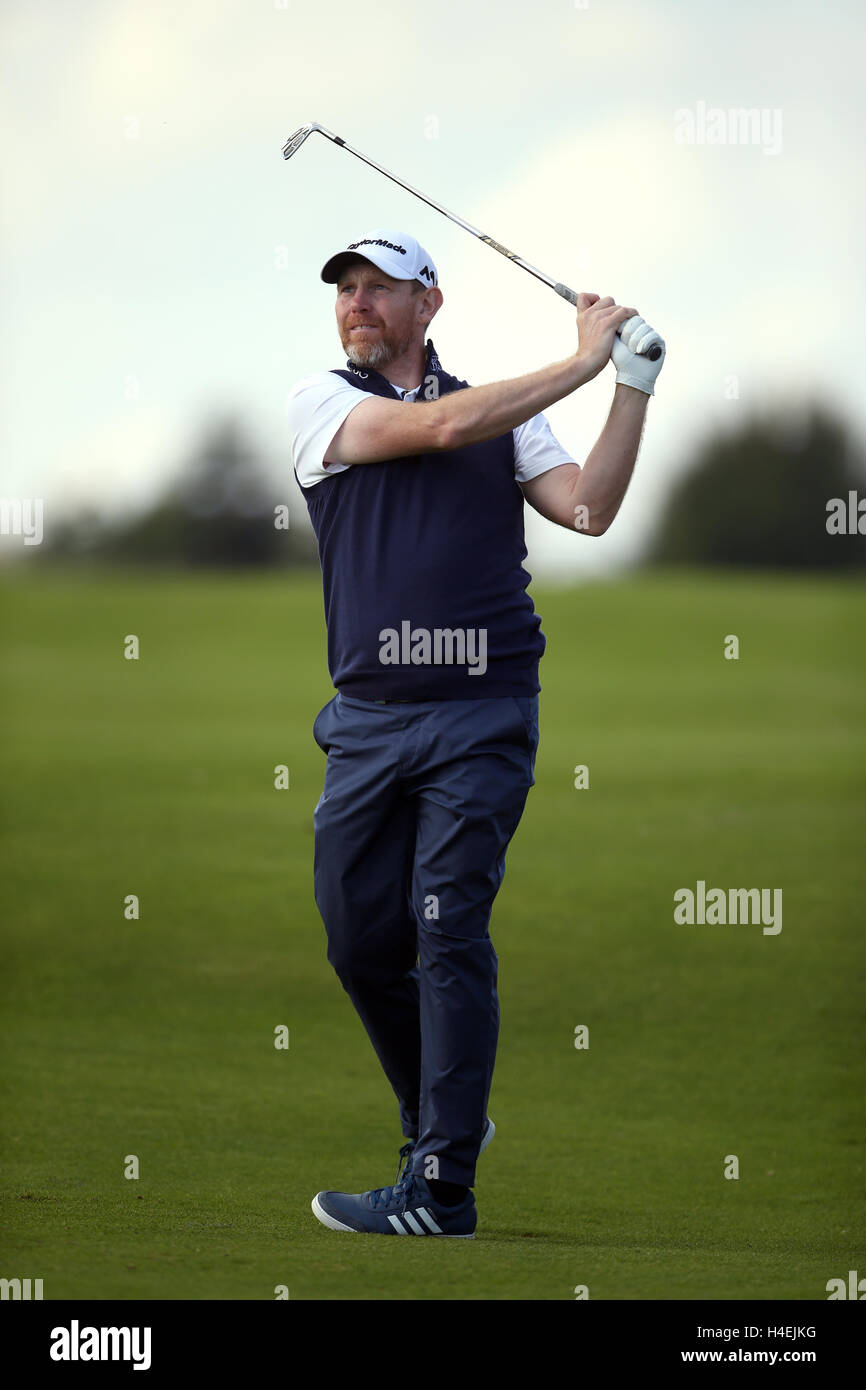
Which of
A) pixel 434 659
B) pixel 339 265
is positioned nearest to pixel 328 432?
pixel 339 265

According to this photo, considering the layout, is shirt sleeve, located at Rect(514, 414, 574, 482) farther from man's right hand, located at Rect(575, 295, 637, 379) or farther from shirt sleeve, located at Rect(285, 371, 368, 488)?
shirt sleeve, located at Rect(285, 371, 368, 488)

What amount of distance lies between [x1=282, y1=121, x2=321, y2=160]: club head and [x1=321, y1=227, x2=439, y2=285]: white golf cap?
62 centimetres

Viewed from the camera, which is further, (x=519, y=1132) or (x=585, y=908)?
(x=585, y=908)

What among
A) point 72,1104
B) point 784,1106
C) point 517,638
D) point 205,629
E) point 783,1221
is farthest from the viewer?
point 205,629

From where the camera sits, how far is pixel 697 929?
32.7 feet

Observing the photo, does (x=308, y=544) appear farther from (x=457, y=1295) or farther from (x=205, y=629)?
(x=457, y=1295)

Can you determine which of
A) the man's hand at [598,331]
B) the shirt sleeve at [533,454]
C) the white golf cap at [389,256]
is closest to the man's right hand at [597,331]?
the man's hand at [598,331]

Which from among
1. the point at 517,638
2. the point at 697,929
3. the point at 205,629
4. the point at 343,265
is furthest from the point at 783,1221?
the point at 205,629

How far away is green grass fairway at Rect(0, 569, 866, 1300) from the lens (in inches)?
155

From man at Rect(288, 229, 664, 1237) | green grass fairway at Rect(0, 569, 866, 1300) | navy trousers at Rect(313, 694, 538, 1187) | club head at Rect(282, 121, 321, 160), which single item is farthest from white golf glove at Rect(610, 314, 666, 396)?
green grass fairway at Rect(0, 569, 866, 1300)

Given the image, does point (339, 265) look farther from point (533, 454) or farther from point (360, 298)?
point (533, 454)

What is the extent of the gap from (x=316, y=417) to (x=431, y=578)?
49cm

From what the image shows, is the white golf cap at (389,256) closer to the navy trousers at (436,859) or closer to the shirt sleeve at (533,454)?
the shirt sleeve at (533,454)
